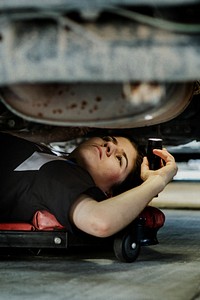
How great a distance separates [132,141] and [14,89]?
124 centimetres

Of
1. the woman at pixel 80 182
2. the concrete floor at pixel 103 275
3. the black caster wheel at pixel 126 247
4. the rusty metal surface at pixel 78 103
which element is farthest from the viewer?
the black caster wheel at pixel 126 247

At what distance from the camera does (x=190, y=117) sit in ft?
10.2

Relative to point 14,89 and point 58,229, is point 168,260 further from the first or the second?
point 14,89

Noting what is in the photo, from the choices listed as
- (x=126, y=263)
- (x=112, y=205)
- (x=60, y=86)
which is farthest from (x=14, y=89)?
(x=126, y=263)

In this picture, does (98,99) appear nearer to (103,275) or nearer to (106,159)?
(103,275)

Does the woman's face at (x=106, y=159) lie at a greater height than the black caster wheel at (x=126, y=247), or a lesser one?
greater

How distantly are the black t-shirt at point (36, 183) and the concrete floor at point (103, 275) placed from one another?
0.17 m

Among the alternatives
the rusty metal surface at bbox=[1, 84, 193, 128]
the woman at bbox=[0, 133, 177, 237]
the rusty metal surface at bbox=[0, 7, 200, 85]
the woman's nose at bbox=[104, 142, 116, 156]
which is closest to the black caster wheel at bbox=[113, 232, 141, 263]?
the woman at bbox=[0, 133, 177, 237]

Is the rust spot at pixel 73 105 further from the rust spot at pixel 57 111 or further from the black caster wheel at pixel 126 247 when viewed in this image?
the black caster wheel at pixel 126 247

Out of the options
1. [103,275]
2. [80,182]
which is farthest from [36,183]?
[103,275]

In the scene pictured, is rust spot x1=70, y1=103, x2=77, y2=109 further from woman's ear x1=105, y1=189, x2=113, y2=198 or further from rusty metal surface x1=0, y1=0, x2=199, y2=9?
woman's ear x1=105, y1=189, x2=113, y2=198

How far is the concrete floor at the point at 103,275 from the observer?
1.72m

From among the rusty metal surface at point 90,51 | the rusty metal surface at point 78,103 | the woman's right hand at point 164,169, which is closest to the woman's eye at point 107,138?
the woman's right hand at point 164,169

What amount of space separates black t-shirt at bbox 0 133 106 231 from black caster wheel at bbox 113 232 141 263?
20cm
